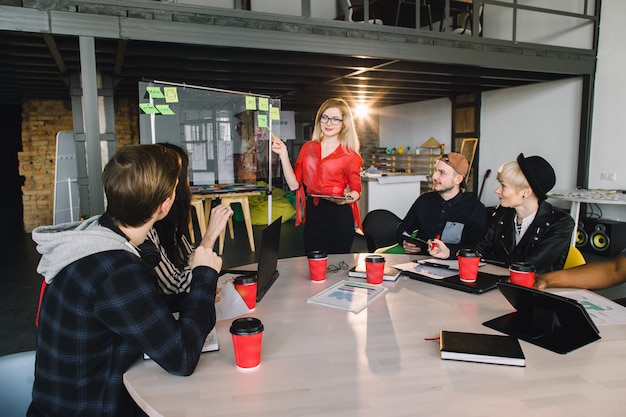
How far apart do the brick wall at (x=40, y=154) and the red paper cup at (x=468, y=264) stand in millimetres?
7832

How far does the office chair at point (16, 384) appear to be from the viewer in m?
1.34

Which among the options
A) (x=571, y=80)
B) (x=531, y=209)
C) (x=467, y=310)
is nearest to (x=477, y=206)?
(x=531, y=209)

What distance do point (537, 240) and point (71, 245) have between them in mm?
2136

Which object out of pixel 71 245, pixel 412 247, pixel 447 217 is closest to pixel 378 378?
pixel 71 245

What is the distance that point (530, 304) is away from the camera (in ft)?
4.94

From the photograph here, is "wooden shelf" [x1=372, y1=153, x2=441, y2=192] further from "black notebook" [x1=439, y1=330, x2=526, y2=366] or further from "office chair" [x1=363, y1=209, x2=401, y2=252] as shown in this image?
"black notebook" [x1=439, y1=330, x2=526, y2=366]

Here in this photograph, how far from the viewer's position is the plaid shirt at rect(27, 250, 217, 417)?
1.13 metres

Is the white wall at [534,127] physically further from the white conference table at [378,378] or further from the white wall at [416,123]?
the white conference table at [378,378]

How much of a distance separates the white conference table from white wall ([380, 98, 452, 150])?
27.5 feet

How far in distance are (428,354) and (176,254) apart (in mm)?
1237

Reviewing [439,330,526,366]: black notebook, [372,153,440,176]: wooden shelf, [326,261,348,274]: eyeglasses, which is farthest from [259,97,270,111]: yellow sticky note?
[372,153,440,176]: wooden shelf

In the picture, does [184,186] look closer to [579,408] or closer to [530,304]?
[530,304]

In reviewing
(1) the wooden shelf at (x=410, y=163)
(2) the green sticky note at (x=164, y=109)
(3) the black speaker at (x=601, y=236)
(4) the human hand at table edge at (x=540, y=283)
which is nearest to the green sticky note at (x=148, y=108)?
(2) the green sticky note at (x=164, y=109)

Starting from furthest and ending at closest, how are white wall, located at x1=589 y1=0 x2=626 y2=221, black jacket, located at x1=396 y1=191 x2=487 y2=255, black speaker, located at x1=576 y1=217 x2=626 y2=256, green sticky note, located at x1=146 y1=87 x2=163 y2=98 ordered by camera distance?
white wall, located at x1=589 y1=0 x2=626 y2=221
black speaker, located at x1=576 y1=217 x2=626 y2=256
green sticky note, located at x1=146 y1=87 x2=163 y2=98
black jacket, located at x1=396 y1=191 x2=487 y2=255
